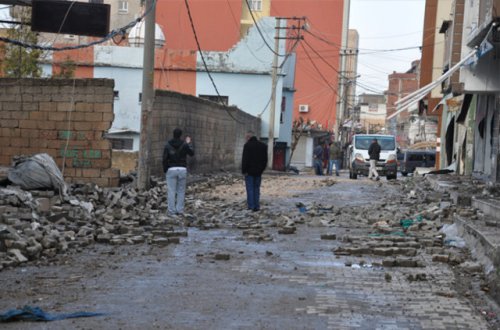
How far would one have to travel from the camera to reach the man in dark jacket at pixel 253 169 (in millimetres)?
16344

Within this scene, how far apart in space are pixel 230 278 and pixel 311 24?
62343 millimetres

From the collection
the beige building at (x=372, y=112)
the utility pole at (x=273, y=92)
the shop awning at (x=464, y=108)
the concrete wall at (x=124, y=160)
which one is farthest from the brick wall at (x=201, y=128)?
the beige building at (x=372, y=112)

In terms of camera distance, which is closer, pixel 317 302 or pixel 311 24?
pixel 317 302

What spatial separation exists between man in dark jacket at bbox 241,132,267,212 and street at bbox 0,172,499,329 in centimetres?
194

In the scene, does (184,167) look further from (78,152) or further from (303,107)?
(303,107)

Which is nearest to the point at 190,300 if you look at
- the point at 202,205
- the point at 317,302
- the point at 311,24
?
the point at 317,302

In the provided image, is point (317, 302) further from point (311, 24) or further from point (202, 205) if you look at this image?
point (311, 24)

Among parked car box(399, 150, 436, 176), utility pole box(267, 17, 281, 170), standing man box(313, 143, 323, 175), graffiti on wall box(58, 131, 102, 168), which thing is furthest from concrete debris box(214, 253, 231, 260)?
parked car box(399, 150, 436, 176)

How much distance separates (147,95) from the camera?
17.3m

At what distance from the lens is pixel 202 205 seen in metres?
17.1

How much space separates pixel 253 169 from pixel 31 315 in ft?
34.0

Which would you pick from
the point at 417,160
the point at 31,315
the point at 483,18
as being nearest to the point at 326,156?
the point at 417,160

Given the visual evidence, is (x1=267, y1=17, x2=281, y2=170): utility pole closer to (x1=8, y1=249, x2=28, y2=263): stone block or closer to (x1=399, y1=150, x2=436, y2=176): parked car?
(x1=399, y1=150, x2=436, y2=176): parked car

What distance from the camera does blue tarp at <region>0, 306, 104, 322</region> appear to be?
6.30 metres
